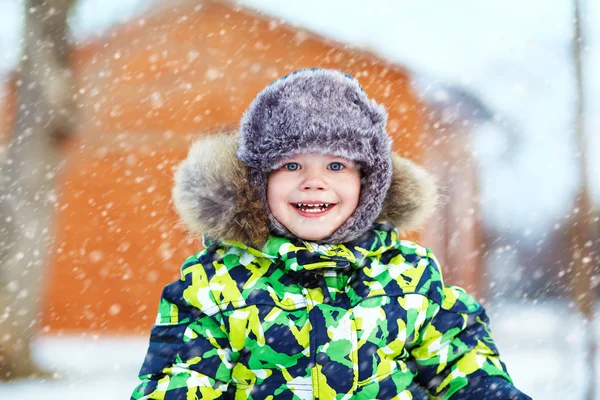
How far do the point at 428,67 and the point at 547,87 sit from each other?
1.51 m

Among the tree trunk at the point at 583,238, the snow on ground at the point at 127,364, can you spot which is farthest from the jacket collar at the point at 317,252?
the tree trunk at the point at 583,238

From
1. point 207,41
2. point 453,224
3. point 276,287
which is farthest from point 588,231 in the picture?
point 276,287

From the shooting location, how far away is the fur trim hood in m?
1.46

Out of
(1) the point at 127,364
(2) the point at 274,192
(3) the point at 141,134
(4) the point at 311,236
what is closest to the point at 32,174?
(3) the point at 141,134

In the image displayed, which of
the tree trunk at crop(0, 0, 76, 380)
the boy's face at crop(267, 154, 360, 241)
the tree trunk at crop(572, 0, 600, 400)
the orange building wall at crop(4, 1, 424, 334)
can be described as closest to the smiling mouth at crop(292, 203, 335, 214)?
the boy's face at crop(267, 154, 360, 241)

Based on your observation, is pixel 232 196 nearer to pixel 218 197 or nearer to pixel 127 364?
pixel 218 197

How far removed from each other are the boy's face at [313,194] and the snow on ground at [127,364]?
7.05 feet

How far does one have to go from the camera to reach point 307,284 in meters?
1.44

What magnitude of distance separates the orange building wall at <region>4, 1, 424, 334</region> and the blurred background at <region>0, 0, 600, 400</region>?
12 millimetres

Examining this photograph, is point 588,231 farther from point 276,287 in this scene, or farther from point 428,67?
point 276,287

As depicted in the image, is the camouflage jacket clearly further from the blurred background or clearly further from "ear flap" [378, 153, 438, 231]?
the blurred background

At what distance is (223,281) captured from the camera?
4.67 feet

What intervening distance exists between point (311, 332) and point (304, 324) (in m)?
0.03

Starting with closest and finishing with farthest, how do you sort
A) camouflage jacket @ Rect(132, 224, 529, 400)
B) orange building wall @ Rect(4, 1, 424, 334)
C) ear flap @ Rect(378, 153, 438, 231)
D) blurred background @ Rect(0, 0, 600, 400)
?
camouflage jacket @ Rect(132, 224, 529, 400)
ear flap @ Rect(378, 153, 438, 231)
blurred background @ Rect(0, 0, 600, 400)
orange building wall @ Rect(4, 1, 424, 334)
